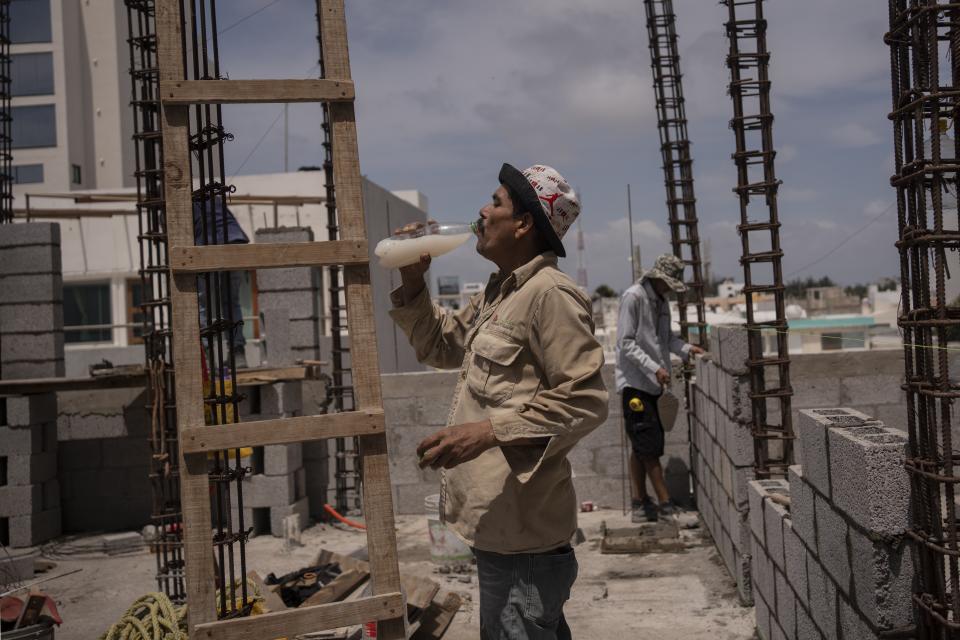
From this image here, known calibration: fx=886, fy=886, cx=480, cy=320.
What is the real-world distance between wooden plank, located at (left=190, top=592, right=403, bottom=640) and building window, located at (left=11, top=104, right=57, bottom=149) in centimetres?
3662

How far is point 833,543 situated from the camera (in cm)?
304

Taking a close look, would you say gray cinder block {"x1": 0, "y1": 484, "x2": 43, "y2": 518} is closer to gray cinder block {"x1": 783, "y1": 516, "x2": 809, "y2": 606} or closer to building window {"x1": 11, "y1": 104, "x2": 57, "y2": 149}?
gray cinder block {"x1": 783, "y1": 516, "x2": 809, "y2": 606}

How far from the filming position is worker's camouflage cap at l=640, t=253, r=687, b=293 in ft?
22.2

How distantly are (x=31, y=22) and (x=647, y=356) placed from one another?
34.9m

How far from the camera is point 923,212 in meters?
2.55

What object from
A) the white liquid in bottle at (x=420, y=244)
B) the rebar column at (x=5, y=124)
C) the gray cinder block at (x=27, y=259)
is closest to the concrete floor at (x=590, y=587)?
the gray cinder block at (x=27, y=259)

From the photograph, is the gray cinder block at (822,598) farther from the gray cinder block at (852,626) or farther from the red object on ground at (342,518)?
the red object on ground at (342,518)

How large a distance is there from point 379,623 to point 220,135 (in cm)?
189

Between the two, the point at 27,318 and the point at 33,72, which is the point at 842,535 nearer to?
the point at 27,318

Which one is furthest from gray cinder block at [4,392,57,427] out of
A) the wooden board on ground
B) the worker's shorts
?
the worker's shorts

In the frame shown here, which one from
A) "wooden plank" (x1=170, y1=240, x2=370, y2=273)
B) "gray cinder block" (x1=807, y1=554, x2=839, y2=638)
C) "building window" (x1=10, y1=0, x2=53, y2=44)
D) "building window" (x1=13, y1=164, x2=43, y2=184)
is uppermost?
"building window" (x1=10, y1=0, x2=53, y2=44)

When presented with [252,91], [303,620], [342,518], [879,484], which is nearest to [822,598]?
[879,484]

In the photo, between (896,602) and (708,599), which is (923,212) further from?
(708,599)

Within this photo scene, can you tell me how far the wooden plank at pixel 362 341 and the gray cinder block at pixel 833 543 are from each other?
4.85 feet
